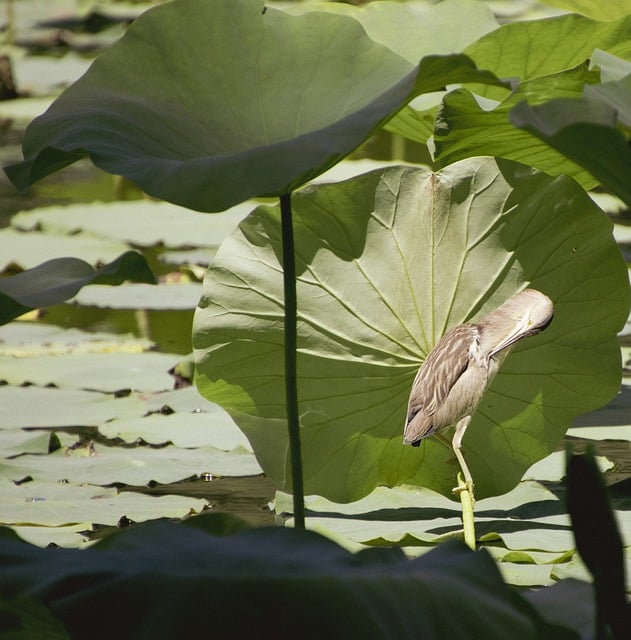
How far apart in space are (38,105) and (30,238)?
3115 millimetres

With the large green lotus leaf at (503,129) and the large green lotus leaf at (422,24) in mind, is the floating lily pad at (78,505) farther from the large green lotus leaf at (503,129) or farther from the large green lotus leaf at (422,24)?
the large green lotus leaf at (422,24)

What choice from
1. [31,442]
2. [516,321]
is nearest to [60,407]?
[31,442]

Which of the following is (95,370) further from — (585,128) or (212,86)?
(585,128)

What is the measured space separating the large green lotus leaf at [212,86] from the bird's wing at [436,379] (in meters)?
0.32

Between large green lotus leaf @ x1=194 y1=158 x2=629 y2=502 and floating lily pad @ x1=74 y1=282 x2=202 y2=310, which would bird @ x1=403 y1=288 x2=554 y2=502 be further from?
floating lily pad @ x1=74 y1=282 x2=202 y2=310

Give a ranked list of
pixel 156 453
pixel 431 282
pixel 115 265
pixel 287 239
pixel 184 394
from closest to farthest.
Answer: pixel 115 265
pixel 287 239
pixel 431 282
pixel 156 453
pixel 184 394

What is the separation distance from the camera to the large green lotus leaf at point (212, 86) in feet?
4.24

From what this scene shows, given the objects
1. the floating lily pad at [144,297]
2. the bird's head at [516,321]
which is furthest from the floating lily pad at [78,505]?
the floating lily pad at [144,297]

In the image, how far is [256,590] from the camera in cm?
76

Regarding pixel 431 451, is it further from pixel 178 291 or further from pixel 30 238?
pixel 30 238

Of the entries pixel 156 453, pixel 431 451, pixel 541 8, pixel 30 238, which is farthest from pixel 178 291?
pixel 541 8

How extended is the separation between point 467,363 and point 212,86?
0.45 m

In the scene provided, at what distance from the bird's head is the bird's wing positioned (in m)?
0.02

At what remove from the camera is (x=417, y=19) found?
2064mm
